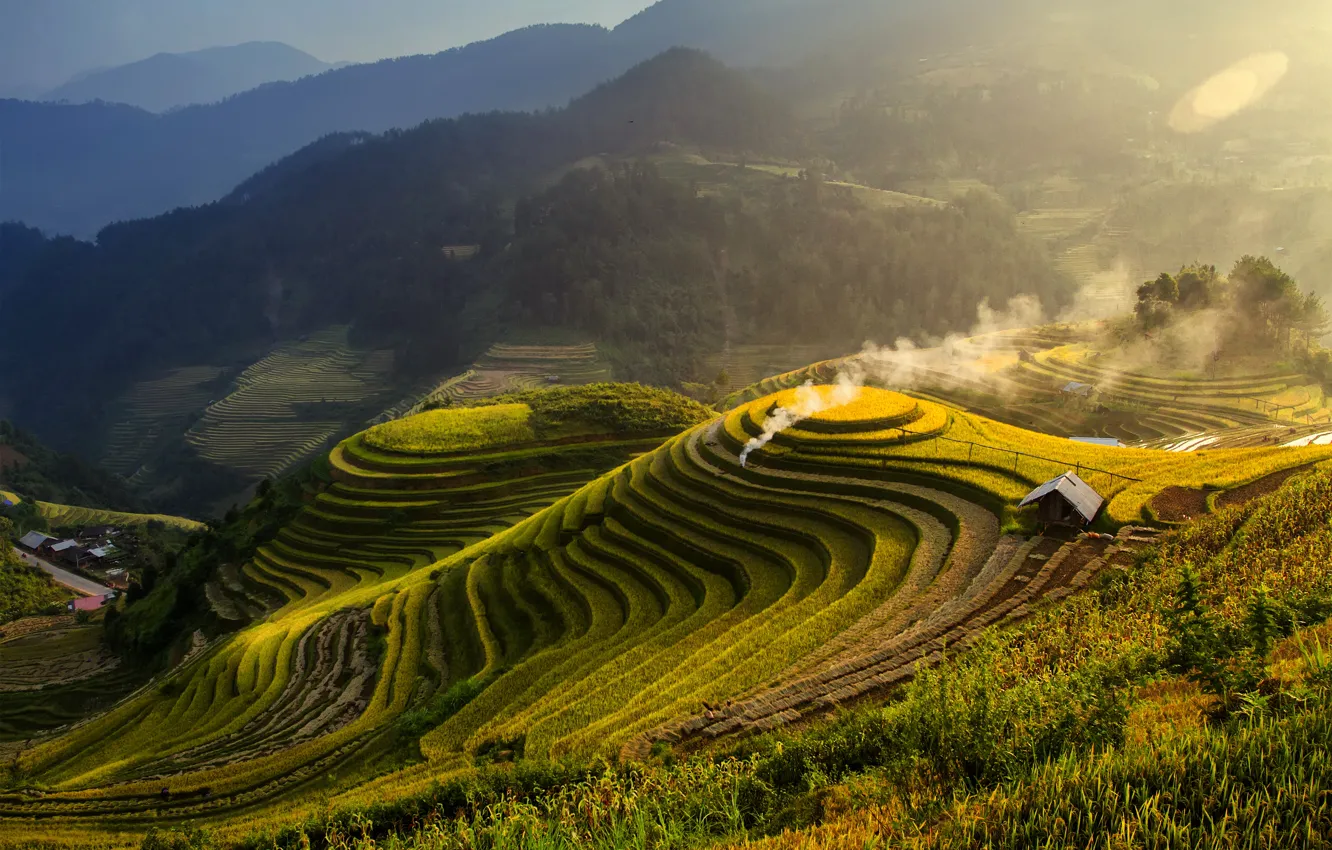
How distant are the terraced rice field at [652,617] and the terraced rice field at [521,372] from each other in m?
58.2

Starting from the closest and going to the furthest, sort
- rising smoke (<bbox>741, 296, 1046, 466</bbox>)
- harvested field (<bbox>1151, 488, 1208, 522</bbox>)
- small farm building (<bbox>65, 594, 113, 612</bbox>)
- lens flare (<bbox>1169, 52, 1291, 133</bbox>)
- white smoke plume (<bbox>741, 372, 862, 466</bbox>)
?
harvested field (<bbox>1151, 488, 1208, 522</bbox>) < white smoke plume (<bbox>741, 372, 862, 466</bbox>) < rising smoke (<bbox>741, 296, 1046, 466</bbox>) < small farm building (<bbox>65, 594, 113, 612</bbox>) < lens flare (<bbox>1169, 52, 1291, 133</bbox>)

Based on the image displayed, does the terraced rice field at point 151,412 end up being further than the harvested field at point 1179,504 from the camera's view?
Yes

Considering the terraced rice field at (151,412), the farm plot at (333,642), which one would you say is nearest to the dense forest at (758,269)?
the terraced rice field at (151,412)

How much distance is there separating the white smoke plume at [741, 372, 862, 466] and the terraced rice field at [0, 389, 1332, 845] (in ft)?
1.40

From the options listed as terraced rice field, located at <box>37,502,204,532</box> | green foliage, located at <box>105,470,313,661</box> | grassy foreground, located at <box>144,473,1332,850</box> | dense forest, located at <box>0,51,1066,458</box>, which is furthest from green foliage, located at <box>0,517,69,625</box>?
dense forest, located at <box>0,51,1066,458</box>

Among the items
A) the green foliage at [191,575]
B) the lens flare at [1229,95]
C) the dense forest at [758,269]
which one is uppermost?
the lens flare at [1229,95]

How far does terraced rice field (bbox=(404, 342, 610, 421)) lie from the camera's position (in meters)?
88.3

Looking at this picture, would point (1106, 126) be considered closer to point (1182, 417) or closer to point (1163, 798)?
point (1182, 417)

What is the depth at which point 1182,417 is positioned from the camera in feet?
141

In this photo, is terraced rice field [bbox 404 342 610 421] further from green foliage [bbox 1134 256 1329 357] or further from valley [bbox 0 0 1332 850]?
green foliage [bbox 1134 256 1329 357]

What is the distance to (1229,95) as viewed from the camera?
548 ft

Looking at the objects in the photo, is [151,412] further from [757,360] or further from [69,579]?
[757,360]

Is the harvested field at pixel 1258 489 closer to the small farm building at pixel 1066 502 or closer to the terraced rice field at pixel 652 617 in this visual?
the terraced rice field at pixel 652 617

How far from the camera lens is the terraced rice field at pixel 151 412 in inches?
4296
